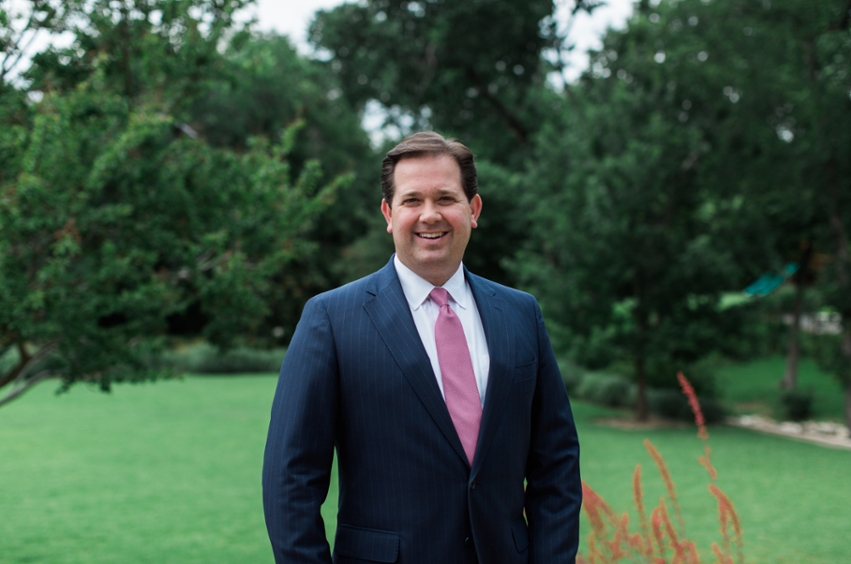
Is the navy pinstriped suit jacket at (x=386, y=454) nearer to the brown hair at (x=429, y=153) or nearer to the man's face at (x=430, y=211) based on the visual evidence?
the man's face at (x=430, y=211)

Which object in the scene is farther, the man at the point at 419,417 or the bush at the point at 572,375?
the bush at the point at 572,375

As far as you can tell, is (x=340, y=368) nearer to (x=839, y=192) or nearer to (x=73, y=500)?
(x=73, y=500)

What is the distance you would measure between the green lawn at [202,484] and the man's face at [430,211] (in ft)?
17.1

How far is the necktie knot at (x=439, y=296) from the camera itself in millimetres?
2237

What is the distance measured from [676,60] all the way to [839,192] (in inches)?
146

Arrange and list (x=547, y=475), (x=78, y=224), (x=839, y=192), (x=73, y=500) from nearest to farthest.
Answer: (x=547, y=475) → (x=78, y=224) → (x=73, y=500) → (x=839, y=192)

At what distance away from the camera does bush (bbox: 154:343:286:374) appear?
24.0 metres

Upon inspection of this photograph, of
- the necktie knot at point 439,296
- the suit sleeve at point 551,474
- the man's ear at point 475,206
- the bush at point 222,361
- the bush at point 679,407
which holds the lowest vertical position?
the bush at point 679,407

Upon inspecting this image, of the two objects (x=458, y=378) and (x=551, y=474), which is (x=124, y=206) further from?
(x=551, y=474)

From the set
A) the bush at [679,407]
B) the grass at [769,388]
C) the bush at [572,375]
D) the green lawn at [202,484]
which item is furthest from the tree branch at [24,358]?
the bush at [572,375]

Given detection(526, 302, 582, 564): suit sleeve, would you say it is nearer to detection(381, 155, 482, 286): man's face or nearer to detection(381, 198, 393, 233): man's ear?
detection(381, 155, 482, 286): man's face

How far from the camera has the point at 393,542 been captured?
2.03 m

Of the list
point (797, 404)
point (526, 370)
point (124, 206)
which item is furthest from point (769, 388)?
point (526, 370)

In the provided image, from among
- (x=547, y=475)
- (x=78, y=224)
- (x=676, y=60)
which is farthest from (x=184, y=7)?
(x=676, y=60)
